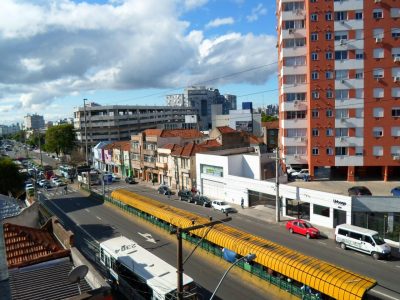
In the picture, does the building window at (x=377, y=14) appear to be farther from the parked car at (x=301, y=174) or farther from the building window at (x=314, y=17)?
the parked car at (x=301, y=174)

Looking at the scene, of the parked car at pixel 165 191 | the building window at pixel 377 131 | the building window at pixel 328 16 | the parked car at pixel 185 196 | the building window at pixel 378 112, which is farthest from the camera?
the parked car at pixel 165 191

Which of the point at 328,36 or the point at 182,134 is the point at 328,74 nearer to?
the point at 328,36

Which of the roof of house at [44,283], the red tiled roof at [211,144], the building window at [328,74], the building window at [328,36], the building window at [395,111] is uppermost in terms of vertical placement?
the building window at [328,36]

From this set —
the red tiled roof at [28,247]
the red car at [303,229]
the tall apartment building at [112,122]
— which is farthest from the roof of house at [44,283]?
the tall apartment building at [112,122]

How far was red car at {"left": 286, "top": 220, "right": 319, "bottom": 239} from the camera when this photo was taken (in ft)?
110

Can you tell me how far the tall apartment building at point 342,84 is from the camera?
49.1 m

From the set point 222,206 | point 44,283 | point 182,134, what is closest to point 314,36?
point 222,206

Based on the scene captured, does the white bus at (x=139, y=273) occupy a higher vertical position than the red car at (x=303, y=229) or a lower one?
higher

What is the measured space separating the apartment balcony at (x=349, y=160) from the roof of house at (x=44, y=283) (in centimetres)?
4295

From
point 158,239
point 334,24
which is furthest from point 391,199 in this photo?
point 334,24

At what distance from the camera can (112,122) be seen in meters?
119

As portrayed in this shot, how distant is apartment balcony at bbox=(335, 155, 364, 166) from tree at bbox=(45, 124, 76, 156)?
88624 mm

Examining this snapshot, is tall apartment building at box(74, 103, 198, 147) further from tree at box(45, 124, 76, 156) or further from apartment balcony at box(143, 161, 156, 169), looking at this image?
apartment balcony at box(143, 161, 156, 169)

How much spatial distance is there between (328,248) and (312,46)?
102 feet
